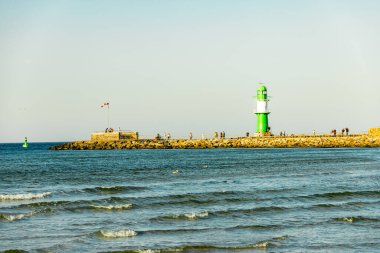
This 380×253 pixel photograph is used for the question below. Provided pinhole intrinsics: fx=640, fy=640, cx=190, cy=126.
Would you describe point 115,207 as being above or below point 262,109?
below

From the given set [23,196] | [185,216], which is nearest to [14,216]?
[185,216]

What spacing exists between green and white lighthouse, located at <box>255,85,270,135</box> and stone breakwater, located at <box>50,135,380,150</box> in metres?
1.75

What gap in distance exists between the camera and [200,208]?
2086 centimetres

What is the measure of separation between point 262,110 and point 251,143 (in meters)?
4.37

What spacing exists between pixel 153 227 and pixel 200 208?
3732mm

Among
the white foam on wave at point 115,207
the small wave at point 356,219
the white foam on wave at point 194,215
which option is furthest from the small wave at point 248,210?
the white foam on wave at point 115,207

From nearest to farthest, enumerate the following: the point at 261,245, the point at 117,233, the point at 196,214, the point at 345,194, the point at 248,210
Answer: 1. the point at 261,245
2. the point at 117,233
3. the point at 196,214
4. the point at 248,210
5. the point at 345,194

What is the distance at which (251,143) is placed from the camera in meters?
80.4

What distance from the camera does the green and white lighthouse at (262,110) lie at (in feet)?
262

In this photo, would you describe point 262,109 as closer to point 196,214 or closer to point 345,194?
point 345,194

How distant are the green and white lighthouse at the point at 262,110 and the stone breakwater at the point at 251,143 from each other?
5.75 feet

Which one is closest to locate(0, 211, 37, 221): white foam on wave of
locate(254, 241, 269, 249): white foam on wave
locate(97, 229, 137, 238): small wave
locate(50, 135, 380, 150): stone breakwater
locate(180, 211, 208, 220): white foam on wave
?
locate(97, 229, 137, 238): small wave

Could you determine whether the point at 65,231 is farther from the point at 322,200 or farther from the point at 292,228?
the point at 322,200

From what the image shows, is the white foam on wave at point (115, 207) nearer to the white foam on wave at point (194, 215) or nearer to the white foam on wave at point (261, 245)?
the white foam on wave at point (194, 215)
